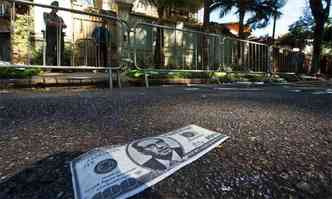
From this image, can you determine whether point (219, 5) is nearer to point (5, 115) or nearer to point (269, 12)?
point (269, 12)

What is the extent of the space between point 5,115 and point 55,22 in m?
3.19

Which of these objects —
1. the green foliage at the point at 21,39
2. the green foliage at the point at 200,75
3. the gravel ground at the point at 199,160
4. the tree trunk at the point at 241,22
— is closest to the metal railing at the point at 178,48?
the green foliage at the point at 200,75

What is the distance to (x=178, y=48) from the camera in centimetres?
604

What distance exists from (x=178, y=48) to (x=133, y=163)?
522cm

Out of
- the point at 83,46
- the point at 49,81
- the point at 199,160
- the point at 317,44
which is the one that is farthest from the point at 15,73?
the point at 317,44

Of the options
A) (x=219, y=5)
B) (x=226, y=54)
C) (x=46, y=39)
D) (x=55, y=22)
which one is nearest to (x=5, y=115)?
(x=46, y=39)

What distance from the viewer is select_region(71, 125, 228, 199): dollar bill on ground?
2.84ft

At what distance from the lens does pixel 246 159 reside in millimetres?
1123

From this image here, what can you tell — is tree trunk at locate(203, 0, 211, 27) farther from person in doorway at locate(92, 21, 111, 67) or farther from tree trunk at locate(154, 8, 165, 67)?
person in doorway at locate(92, 21, 111, 67)

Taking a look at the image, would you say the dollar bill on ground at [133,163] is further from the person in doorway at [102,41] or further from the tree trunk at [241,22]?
the tree trunk at [241,22]

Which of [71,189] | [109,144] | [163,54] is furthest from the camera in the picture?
[163,54]

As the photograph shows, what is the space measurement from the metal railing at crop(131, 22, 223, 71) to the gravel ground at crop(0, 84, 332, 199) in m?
3.56

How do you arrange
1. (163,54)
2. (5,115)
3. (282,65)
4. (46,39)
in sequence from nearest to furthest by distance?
(5,115)
(46,39)
(163,54)
(282,65)

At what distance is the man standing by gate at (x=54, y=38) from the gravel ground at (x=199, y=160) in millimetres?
1956
